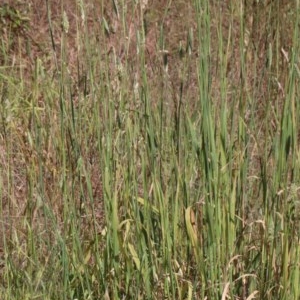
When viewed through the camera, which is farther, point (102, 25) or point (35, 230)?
point (35, 230)

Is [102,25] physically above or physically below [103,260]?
above

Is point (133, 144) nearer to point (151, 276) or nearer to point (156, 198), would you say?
point (156, 198)

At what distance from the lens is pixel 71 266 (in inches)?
84.6

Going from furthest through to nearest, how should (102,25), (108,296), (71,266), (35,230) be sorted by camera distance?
(35,230), (71,266), (108,296), (102,25)

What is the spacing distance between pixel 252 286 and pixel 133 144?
0.44 meters

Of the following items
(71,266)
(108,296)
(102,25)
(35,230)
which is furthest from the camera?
(35,230)

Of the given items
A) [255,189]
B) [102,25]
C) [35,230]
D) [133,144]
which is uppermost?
[102,25]

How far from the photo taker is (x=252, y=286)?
1972 mm

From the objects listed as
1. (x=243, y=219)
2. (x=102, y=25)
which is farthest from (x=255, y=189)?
(x=102, y=25)

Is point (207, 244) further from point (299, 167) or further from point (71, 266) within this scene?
point (71, 266)

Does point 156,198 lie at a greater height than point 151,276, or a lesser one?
greater

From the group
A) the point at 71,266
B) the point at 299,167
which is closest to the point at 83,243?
the point at 71,266

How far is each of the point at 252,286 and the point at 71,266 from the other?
471mm

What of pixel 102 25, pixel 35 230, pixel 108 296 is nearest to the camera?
pixel 102 25
